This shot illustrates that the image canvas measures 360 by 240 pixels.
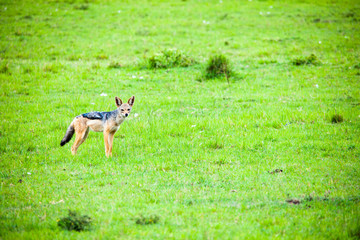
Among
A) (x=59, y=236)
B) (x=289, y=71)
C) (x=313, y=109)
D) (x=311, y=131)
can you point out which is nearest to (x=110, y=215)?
(x=59, y=236)

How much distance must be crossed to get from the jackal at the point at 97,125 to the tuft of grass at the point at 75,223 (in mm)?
3723

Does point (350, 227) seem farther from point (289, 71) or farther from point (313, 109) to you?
point (289, 71)

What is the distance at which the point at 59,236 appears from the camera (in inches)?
235

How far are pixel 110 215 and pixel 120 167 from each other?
2.65m

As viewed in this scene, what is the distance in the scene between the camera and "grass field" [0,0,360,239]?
6547 mm

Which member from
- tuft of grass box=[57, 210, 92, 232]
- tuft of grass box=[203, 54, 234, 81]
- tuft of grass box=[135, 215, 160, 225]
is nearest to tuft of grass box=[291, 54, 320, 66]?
tuft of grass box=[203, 54, 234, 81]

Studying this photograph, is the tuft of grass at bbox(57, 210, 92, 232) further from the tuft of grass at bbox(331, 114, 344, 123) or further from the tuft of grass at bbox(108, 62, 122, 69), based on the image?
the tuft of grass at bbox(108, 62, 122, 69)

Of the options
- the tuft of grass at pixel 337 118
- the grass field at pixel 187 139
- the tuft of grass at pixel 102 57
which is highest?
the tuft of grass at pixel 102 57

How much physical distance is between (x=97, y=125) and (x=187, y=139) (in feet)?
8.94

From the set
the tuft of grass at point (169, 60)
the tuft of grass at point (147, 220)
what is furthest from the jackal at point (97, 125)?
the tuft of grass at point (169, 60)

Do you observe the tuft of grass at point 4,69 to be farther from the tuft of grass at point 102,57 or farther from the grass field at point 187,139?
the tuft of grass at point 102,57

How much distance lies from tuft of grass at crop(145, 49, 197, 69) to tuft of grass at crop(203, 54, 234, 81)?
1796 mm

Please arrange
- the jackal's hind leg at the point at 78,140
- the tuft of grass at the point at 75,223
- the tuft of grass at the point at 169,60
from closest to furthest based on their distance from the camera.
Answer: the tuft of grass at the point at 75,223, the jackal's hind leg at the point at 78,140, the tuft of grass at the point at 169,60

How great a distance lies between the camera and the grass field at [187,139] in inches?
258
